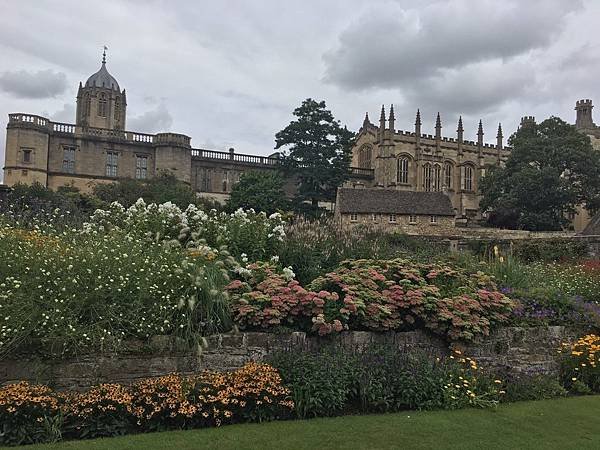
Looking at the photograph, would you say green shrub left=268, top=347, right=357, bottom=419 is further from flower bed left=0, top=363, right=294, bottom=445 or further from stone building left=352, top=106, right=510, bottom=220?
stone building left=352, top=106, right=510, bottom=220

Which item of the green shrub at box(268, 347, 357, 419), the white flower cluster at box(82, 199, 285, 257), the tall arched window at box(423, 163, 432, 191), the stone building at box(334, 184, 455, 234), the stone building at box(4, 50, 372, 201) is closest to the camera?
the green shrub at box(268, 347, 357, 419)

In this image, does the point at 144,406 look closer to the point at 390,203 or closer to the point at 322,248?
the point at 322,248

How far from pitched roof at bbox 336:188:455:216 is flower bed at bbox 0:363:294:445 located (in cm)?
3491

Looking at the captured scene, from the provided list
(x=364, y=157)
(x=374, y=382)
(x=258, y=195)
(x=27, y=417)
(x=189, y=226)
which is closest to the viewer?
(x=27, y=417)

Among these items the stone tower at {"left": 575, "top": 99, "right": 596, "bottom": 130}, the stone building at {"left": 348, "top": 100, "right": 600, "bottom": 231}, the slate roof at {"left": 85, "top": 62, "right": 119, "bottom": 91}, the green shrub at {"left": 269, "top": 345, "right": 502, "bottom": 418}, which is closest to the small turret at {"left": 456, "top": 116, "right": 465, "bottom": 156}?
the stone building at {"left": 348, "top": 100, "right": 600, "bottom": 231}

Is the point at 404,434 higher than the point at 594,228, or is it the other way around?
the point at 594,228

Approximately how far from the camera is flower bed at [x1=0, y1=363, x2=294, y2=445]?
16.5 feet

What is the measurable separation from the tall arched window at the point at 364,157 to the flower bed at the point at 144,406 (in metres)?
64.8

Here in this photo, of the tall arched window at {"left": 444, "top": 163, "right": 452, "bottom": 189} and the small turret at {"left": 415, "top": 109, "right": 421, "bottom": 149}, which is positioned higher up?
the small turret at {"left": 415, "top": 109, "right": 421, "bottom": 149}

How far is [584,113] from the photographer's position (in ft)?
284

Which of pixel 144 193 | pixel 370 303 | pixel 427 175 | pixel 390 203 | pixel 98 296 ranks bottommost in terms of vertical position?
pixel 370 303

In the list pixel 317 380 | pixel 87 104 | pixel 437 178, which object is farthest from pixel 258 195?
pixel 317 380

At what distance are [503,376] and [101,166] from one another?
49944mm

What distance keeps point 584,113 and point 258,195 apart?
6881 centimetres
